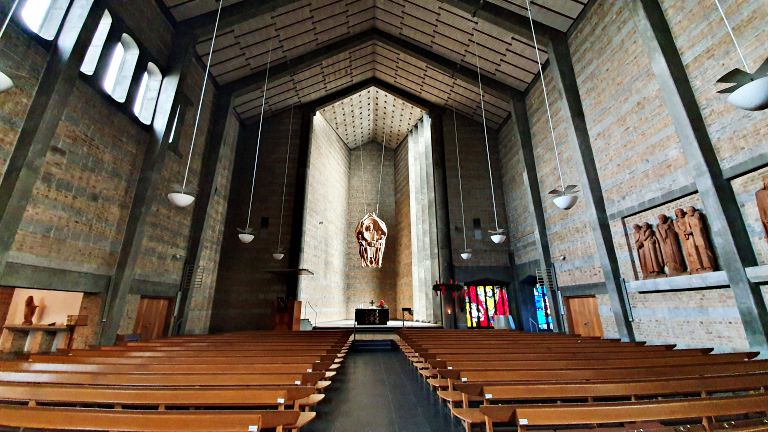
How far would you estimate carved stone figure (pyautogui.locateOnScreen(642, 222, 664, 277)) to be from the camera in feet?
18.6

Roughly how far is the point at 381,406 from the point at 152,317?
6.72m

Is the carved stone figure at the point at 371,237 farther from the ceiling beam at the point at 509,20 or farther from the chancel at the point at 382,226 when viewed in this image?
the ceiling beam at the point at 509,20

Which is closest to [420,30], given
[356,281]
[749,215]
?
[749,215]

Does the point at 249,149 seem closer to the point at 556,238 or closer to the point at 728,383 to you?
the point at 556,238

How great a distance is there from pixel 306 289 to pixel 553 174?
9.05 meters

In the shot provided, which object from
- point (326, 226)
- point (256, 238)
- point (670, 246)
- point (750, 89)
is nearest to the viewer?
point (750, 89)

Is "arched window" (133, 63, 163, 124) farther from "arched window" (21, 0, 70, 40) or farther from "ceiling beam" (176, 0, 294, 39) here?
"arched window" (21, 0, 70, 40)

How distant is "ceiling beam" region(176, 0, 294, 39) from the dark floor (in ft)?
27.7

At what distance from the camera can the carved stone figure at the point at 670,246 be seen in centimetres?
529

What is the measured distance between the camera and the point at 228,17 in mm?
7656

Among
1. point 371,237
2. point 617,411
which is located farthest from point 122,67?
point 617,411

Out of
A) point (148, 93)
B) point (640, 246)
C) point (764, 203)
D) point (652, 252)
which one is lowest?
point (652, 252)

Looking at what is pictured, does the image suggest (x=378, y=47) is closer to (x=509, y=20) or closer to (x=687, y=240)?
(x=509, y=20)

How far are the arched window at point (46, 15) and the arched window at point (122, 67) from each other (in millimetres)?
1406
